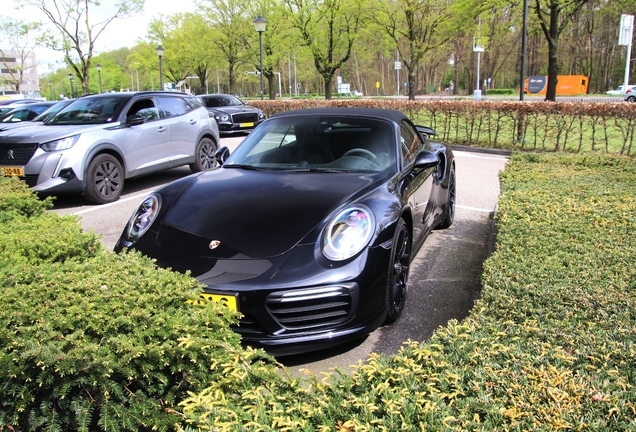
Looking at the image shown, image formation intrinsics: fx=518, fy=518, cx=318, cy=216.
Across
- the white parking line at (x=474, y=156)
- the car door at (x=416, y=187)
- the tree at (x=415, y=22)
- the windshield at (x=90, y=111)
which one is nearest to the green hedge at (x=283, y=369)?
the car door at (x=416, y=187)

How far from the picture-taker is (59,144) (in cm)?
757

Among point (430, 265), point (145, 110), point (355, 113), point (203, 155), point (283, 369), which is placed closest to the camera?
point (283, 369)

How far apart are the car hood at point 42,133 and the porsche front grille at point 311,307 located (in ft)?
20.0

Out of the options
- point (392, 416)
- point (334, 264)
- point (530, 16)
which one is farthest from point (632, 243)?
point (530, 16)

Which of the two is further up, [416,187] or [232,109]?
[232,109]

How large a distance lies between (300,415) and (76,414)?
0.96 meters

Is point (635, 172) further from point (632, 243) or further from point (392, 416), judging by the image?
point (392, 416)

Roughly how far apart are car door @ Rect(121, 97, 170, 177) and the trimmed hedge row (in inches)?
347

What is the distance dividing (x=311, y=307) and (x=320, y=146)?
2014mm

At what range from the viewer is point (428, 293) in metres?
4.37

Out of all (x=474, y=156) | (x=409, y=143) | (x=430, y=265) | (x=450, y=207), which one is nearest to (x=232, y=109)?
(x=474, y=156)

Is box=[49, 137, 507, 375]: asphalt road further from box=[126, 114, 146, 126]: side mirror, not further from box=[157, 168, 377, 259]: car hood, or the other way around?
box=[126, 114, 146, 126]: side mirror

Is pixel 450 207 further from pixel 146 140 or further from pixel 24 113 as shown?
pixel 24 113

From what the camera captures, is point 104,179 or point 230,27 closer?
point 104,179
